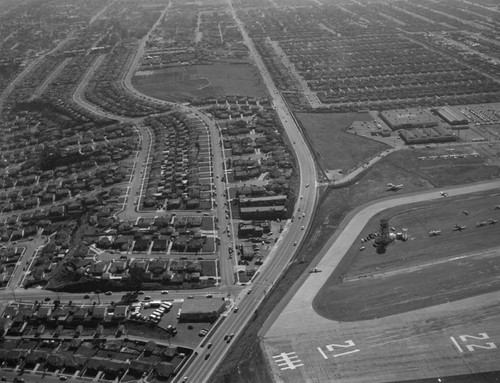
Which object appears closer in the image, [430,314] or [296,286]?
[430,314]

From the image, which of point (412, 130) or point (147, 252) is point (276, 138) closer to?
point (412, 130)

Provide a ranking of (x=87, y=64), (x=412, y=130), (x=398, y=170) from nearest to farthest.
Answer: (x=398, y=170) → (x=412, y=130) → (x=87, y=64)

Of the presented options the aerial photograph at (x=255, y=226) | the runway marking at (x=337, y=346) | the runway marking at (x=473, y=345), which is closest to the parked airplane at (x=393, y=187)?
the aerial photograph at (x=255, y=226)

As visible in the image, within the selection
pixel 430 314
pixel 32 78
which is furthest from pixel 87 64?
pixel 430 314

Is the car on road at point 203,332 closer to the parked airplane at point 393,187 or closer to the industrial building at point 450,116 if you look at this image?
the parked airplane at point 393,187

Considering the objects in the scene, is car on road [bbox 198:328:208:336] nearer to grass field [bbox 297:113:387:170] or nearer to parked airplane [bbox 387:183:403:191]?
parked airplane [bbox 387:183:403:191]

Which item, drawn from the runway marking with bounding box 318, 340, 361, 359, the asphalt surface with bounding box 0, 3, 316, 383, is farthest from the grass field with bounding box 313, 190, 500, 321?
the asphalt surface with bounding box 0, 3, 316, 383
